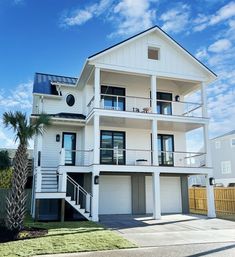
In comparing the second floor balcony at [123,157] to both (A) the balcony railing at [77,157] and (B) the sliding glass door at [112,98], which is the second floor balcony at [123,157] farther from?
(B) the sliding glass door at [112,98]

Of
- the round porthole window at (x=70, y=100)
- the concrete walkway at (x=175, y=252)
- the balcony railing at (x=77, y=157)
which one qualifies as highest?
the round porthole window at (x=70, y=100)

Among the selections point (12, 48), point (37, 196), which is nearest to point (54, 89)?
point (12, 48)

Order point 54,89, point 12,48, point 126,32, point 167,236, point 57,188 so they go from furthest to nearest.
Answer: point 54,89 → point 126,32 → point 12,48 → point 57,188 → point 167,236

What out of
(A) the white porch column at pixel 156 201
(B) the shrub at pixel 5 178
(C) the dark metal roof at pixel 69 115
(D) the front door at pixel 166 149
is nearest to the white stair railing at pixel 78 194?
(A) the white porch column at pixel 156 201

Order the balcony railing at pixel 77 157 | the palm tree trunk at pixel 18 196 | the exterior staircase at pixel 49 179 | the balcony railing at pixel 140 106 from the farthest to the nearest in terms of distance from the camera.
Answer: the balcony railing at pixel 140 106 → the balcony railing at pixel 77 157 → the exterior staircase at pixel 49 179 → the palm tree trunk at pixel 18 196

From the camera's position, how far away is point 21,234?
A: 32.1 feet

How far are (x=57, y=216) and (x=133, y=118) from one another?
6986 millimetres

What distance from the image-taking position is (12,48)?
16.7 m

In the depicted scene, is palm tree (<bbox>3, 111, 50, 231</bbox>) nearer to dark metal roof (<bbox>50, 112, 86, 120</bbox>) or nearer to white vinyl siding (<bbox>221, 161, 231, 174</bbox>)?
dark metal roof (<bbox>50, 112, 86, 120</bbox>)

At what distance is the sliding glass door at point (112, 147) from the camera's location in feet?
57.7

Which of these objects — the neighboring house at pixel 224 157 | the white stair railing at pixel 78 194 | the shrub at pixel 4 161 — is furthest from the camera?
the neighboring house at pixel 224 157

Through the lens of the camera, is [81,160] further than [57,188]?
Yes

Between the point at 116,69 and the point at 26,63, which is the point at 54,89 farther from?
the point at 116,69

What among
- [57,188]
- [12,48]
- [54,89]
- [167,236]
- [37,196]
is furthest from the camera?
[54,89]
